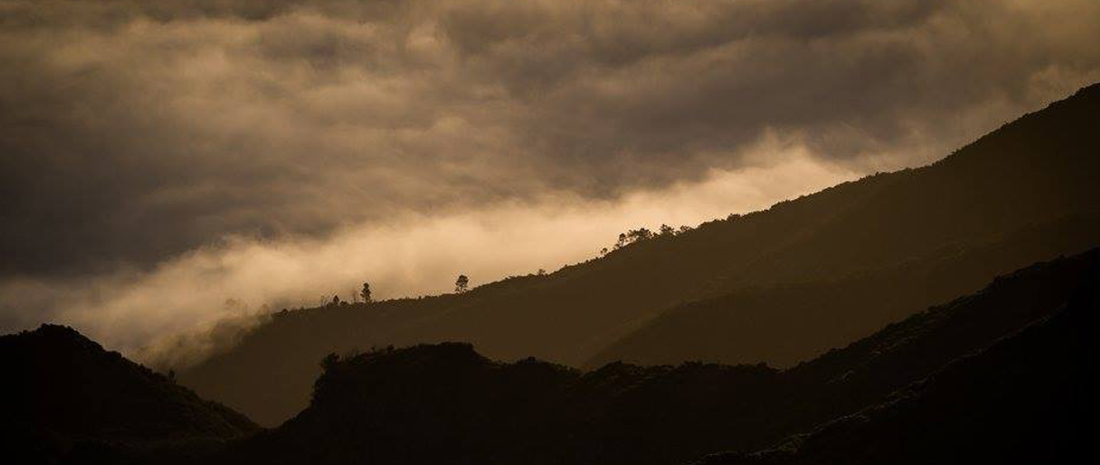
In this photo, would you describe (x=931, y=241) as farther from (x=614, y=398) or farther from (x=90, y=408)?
(x=90, y=408)

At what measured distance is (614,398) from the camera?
86562 millimetres

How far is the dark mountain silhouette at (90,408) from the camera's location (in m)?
92.4

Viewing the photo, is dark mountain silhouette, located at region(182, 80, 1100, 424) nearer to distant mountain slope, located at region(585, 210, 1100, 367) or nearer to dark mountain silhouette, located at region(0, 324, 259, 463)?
distant mountain slope, located at region(585, 210, 1100, 367)

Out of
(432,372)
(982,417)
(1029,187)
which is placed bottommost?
(982,417)

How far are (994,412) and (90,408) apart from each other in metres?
80.7

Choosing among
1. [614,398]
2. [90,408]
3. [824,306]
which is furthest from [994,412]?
[824,306]

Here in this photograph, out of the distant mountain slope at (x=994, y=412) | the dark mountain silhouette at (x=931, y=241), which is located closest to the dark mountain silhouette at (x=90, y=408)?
the distant mountain slope at (x=994, y=412)

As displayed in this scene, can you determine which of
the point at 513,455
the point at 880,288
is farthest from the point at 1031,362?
the point at 880,288

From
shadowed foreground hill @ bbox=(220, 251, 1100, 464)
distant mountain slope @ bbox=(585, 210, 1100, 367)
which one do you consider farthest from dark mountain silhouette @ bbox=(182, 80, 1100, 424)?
shadowed foreground hill @ bbox=(220, 251, 1100, 464)

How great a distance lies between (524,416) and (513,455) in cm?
453

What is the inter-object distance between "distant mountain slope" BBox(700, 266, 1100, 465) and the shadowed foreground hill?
1.92 meters

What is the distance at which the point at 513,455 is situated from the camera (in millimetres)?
84250

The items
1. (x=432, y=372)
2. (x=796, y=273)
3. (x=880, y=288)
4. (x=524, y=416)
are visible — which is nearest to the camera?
(x=524, y=416)

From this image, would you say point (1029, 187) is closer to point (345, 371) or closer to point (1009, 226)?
point (1009, 226)
